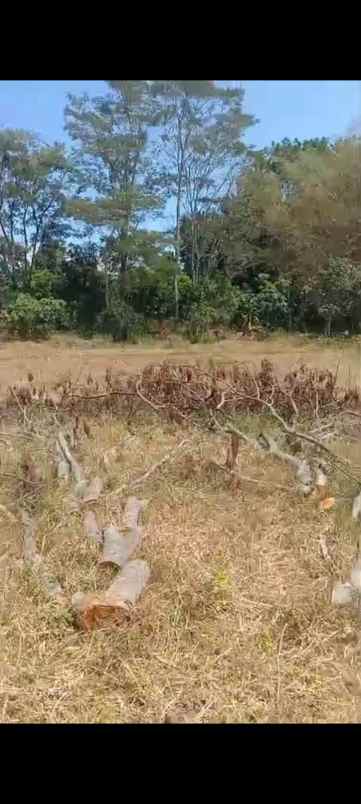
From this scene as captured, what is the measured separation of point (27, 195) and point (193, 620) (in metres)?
1.40

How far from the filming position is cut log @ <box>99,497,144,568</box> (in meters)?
1.60

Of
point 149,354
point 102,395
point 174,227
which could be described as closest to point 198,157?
point 174,227

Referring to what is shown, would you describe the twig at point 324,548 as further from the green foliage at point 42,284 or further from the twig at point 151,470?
the green foliage at point 42,284

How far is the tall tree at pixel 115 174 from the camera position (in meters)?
1.49

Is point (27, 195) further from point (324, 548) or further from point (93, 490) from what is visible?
point (324, 548)

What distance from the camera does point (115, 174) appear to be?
5.00 feet

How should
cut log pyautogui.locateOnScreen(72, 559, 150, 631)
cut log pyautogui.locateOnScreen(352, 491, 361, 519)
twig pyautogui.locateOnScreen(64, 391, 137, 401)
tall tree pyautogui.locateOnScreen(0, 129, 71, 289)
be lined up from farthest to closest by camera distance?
1. twig pyautogui.locateOnScreen(64, 391, 137, 401)
2. cut log pyautogui.locateOnScreen(352, 491, 361, 519)
3. tall tree pyautogui.locateOnScreen(0, 129, 71, 289)
4. cut log pyautogui.locateOnScreen(72, 559, 150, 631)

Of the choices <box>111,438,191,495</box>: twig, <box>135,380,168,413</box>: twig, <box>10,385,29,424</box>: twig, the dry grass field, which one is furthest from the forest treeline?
<box>111,438,191,495</box>: twig

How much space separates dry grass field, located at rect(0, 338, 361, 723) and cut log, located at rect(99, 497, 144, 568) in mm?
34

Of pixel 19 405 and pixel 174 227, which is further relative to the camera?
pixel 19 405

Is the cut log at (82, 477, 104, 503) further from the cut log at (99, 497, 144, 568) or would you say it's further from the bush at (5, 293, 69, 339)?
the bush at (5, 293, 69, 339)
